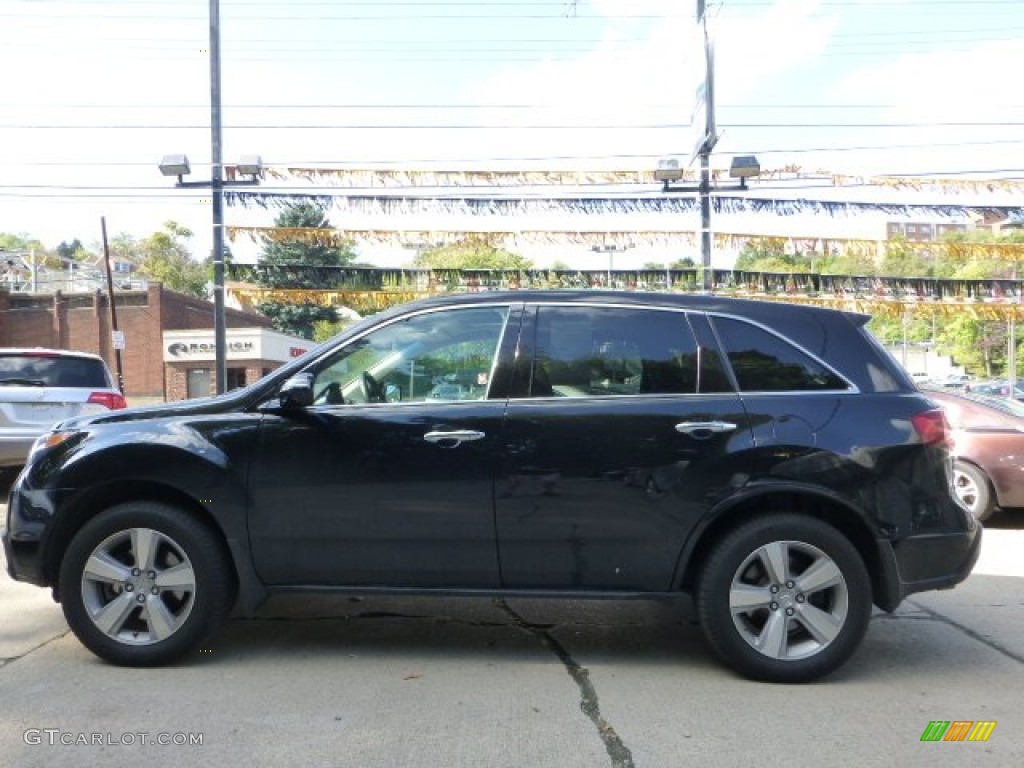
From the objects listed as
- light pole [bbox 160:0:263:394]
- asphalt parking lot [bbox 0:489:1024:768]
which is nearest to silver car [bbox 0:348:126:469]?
asphalt parking lot [bbox 0:489:1024:768]

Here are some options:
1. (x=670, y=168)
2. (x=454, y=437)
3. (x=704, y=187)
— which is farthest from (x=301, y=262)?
(x=454, y=437)

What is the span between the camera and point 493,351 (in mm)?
4355

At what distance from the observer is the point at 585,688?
13.4ft

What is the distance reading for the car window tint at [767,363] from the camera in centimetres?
425

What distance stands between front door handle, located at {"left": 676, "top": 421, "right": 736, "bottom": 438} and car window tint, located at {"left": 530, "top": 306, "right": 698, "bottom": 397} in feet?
0.63

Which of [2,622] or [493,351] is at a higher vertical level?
[493,351]

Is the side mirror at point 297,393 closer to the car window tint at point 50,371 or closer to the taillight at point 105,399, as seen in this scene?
the taillight at point 105,399

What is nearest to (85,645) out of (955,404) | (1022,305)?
(955,404)

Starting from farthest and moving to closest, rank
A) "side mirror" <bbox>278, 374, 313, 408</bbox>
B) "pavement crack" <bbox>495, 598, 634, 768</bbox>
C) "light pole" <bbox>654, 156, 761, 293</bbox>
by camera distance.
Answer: "light pole" <bbox>654, 156, 761, 293</bbox>
"side mirror" <bbox>278, 374, 313, 408</bbox>
"pavement crack" <bbox>495, 598, 634, 768</bbox>

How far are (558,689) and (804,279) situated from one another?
60.1 feet

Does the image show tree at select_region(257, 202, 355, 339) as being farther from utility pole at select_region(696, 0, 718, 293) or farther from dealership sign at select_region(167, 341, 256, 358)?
utility pole at select_region(696, 0, 718, 293)

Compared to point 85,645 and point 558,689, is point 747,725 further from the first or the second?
point 85,645

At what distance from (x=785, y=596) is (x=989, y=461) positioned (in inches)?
216

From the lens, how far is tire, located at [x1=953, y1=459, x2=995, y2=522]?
843 centimetres
